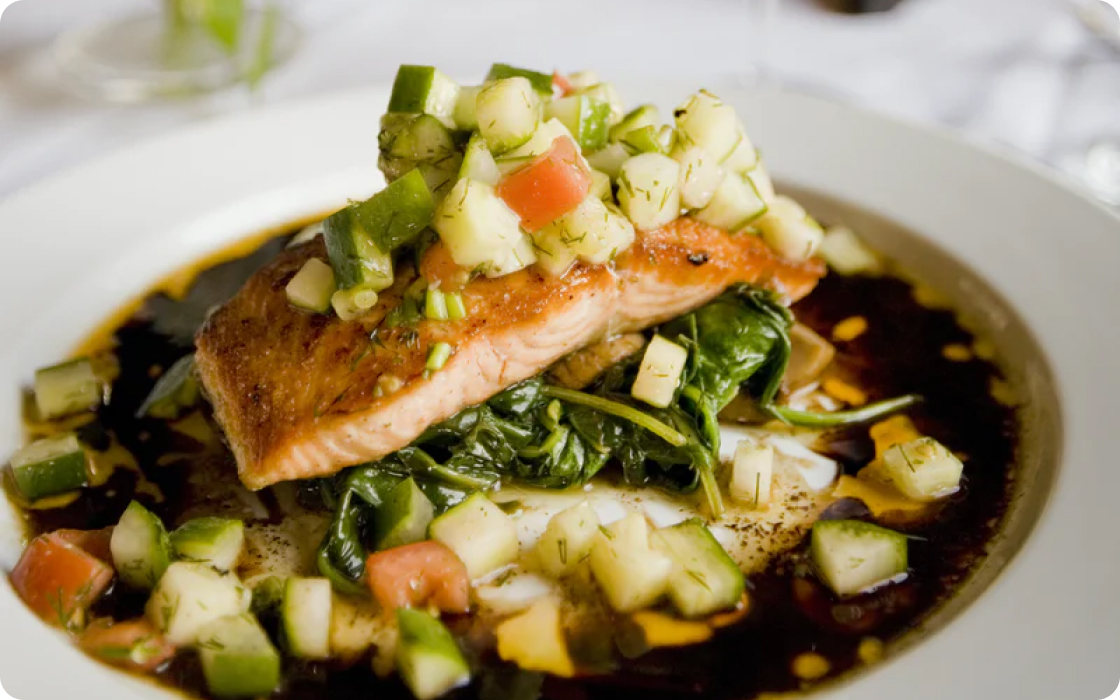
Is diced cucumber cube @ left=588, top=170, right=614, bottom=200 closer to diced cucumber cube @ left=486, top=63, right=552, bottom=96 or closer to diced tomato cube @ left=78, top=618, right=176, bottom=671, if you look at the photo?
diced cucumber cube @ left=486, top=63, right=552, bottom=96

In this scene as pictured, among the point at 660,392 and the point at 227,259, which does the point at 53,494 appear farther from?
the point at 660,392

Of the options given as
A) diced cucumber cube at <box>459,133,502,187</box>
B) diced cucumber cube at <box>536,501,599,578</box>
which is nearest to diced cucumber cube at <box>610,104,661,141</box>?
diced cucumber cube at <box>459,133,502,187</box>

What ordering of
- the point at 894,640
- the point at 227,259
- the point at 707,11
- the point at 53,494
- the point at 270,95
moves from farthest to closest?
the point at 707,11 < the point at 270,95 < the point at 227,259 < the point at 53,494 < the point at 894,640


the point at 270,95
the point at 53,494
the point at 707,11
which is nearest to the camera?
the point at 53,494

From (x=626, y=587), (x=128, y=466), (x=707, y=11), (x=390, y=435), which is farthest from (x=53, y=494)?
(x=707, y=11)

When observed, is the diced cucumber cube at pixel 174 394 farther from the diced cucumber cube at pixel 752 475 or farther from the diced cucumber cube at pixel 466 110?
the diced cucumber cube at pixel 752 475

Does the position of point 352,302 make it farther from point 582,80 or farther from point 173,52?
point 173,52
